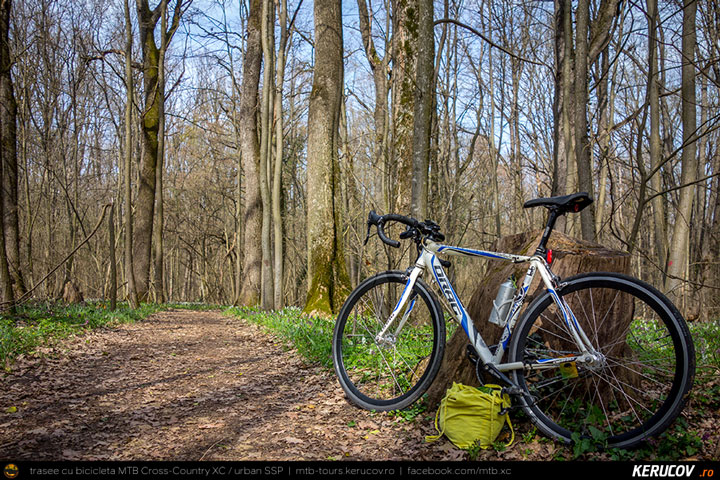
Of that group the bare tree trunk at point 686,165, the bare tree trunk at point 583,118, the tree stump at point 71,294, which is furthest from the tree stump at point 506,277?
the tree stump at point 71,294

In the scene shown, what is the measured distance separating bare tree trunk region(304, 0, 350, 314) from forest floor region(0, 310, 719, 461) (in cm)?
247

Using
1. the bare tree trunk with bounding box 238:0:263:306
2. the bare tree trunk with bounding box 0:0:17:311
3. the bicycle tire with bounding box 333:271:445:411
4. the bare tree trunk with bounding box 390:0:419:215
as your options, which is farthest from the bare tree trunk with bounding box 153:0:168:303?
the bicycle tire with bounding box 333:271:445:411

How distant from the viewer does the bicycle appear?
2.44 meters

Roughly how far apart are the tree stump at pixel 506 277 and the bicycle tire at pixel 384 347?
17cm

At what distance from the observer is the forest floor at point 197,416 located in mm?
2766

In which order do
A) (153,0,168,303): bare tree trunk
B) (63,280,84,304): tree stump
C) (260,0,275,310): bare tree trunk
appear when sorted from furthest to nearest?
(153,0,168,303): bare tree trunk
(63,280,84,304): tree stump
(260,0,275,310): bare tree trunk

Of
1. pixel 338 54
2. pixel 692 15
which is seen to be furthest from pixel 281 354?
pixel 692 15

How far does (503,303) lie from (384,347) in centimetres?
108

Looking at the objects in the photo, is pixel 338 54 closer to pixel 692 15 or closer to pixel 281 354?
pixel 281 354

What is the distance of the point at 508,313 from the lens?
2869mm

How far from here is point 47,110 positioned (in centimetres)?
1484

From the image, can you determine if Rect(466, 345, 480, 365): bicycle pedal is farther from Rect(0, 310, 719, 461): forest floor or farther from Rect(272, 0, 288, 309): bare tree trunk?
Rect(272, 0, 288, 309): bare tree trunk
